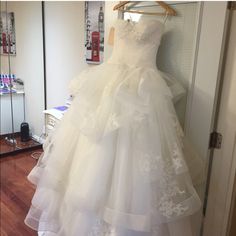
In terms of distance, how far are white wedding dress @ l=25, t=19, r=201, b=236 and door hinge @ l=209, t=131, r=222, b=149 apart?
18 cm

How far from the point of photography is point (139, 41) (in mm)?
1223

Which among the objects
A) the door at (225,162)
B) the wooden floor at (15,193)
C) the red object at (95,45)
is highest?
the red object at (95,45)

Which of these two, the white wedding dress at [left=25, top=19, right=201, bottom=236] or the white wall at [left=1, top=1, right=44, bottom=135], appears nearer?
the white wedding dress at [left=25, top=19, right=201, bottom=236]

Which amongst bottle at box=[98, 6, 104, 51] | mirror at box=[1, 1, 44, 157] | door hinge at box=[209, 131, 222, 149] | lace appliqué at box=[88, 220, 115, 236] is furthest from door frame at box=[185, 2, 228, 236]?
mirror at box=[1, 1, 44, 157]

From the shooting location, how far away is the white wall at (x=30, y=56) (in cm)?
312

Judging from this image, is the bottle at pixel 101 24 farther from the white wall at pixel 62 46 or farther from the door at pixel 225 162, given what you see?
the door at pixel 225 162

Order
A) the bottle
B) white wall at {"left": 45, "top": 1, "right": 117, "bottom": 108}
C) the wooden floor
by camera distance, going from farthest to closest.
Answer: white wall at {"left": 45, "top": 1, "right": 117, "bottom": 108}, the bottle, the wooden floor

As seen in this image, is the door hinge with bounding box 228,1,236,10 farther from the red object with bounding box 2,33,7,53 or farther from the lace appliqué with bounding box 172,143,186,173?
the red object with bounding box 2,33,7,53

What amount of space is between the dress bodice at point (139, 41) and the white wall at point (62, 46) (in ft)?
4.36

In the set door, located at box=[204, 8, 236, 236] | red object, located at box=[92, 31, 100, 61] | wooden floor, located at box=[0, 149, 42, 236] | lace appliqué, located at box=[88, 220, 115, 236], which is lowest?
wooden floor, located at box=[0, 149, 42, 236]

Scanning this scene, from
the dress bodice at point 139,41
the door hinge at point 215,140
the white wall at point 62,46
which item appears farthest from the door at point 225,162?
the white wall at point 62,46

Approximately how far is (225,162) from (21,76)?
2.88 m

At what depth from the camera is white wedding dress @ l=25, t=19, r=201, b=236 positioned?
1046 mm

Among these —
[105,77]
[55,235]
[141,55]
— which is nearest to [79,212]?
[55,235]
